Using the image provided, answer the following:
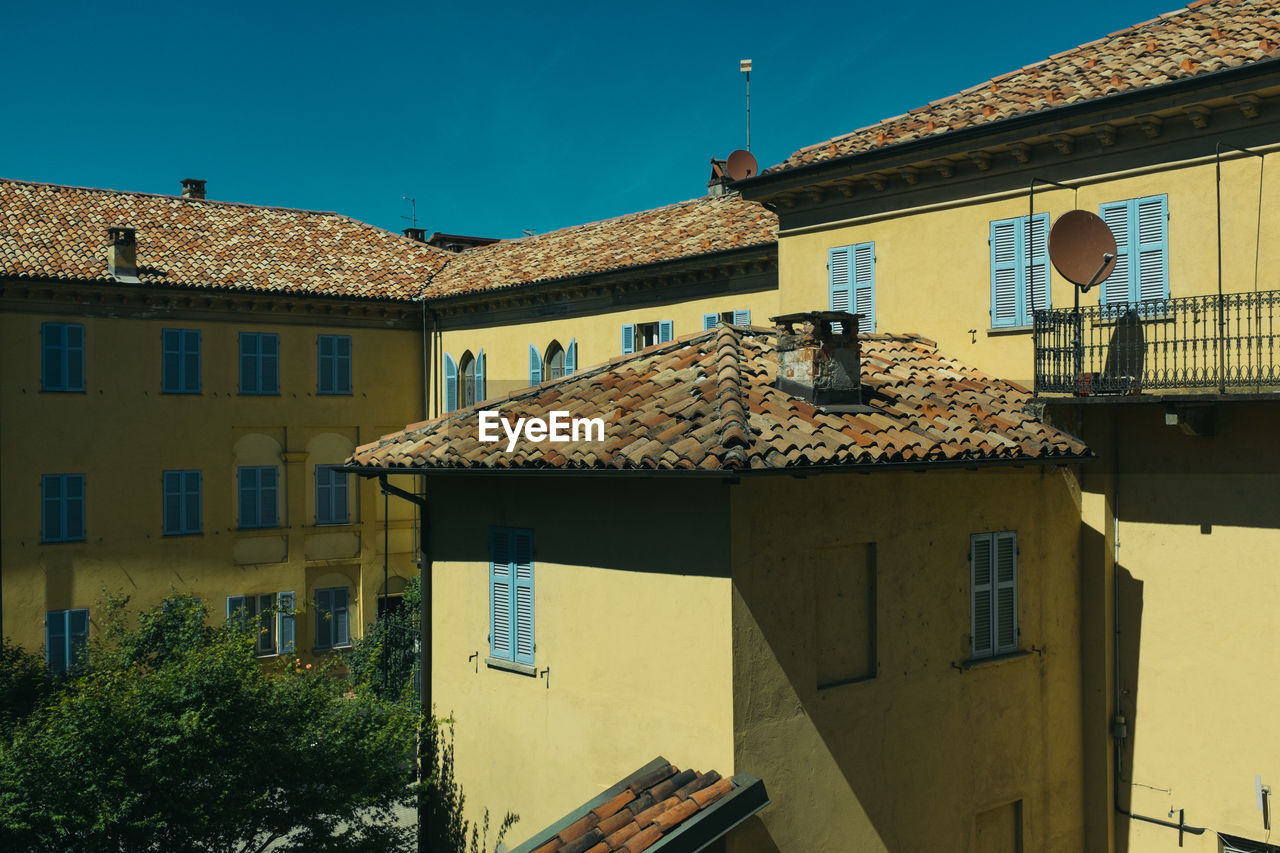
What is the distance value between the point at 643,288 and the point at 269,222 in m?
12.8

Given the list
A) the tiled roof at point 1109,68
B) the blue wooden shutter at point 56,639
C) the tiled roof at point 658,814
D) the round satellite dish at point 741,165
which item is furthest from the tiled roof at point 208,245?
the tiled roof at point 658,814

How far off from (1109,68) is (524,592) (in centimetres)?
968

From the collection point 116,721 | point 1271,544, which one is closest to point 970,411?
point 1271,544

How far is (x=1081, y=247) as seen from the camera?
509 inches

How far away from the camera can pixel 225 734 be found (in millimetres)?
12188

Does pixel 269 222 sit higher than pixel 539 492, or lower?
higher

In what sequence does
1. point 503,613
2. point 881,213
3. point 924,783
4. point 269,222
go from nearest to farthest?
point 924,783
point 503,613
point 881,213
point 269,222

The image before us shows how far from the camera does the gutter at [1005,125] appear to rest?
11891 mm

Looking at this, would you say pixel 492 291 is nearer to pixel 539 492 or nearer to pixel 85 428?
pixel 85 428

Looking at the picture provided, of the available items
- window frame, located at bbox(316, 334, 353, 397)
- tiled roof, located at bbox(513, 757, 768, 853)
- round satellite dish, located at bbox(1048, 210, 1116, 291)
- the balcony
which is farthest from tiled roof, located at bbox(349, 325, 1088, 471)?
window frame, located at bbox(316, 334, 353, 397)

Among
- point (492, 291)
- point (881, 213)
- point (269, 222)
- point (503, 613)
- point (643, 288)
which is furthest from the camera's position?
point (269, 222)

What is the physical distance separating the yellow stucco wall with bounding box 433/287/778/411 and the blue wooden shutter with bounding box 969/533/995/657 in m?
9.85

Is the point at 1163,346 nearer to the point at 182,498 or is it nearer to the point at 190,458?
the point at 190,458

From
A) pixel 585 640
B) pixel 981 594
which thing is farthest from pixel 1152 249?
pixel 585 640
